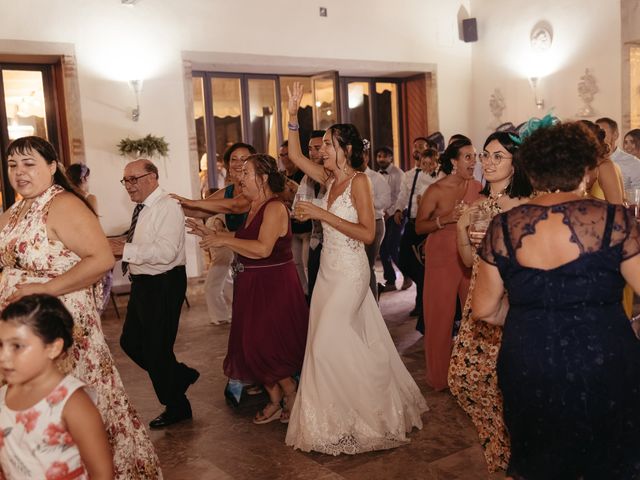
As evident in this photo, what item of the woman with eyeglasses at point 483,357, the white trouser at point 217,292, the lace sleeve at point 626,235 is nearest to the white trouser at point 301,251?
the white trouser at point 217,292

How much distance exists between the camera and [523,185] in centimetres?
324

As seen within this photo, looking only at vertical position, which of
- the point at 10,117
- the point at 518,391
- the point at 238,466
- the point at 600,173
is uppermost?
the point at 10,117

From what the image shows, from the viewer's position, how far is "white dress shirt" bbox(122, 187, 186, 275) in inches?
162

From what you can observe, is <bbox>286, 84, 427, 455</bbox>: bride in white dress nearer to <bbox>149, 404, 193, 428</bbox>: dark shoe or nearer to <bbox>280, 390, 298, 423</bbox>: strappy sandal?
<bbox>280, 390, 298, 423</bbox>: strappy sandal

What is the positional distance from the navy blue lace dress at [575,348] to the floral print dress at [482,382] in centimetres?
77

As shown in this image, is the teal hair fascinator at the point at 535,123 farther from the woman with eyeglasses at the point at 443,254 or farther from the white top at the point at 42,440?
the white top at the point at 42,440

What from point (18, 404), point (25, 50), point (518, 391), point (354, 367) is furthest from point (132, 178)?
point (25, 50)

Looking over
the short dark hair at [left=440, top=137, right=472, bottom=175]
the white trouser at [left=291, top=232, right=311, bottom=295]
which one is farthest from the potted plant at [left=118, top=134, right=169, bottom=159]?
the short dark hair at [left=440, top=137, right=472, bottom=175]

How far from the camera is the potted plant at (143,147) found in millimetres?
8570

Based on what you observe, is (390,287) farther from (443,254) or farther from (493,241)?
(493,241)

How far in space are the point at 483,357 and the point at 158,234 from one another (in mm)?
1990

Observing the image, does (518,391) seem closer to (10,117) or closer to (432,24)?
(10,117)

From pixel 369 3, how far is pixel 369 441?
328 inches

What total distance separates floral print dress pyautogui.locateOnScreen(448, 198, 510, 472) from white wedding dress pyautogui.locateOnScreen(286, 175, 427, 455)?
0.74 meters
